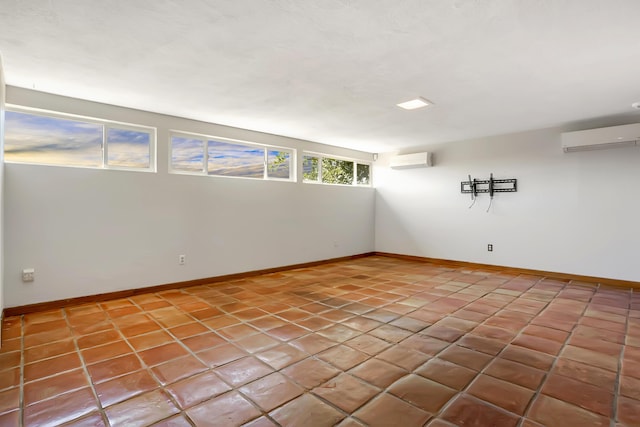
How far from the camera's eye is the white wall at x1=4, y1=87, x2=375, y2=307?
3.51 meters

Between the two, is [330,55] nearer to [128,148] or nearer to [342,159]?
[128,148]

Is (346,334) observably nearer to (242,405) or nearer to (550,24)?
(242,405)

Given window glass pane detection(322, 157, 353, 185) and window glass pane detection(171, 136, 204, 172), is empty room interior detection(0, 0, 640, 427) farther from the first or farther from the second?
window glass pane detection(322, 157, 353, 185)

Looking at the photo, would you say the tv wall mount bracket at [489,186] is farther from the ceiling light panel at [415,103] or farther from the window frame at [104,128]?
the window frame at [104,128]

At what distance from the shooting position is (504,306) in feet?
12.4

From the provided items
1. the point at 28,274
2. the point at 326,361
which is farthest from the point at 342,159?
the point at 28,274

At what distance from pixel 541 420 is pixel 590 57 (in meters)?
2.93

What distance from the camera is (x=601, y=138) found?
15.2 ft

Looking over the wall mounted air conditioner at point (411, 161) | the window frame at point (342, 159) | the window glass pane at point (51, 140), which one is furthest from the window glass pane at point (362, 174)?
the window glass pane at point (51, 140)

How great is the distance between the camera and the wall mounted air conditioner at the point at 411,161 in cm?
665

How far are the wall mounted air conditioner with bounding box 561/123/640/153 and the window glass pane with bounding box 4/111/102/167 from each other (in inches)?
262

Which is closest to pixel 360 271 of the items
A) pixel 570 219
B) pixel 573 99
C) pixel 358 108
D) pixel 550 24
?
pixel 358 108

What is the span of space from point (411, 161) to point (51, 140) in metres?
5.93

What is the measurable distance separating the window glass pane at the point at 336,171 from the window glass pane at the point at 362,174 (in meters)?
0.25
